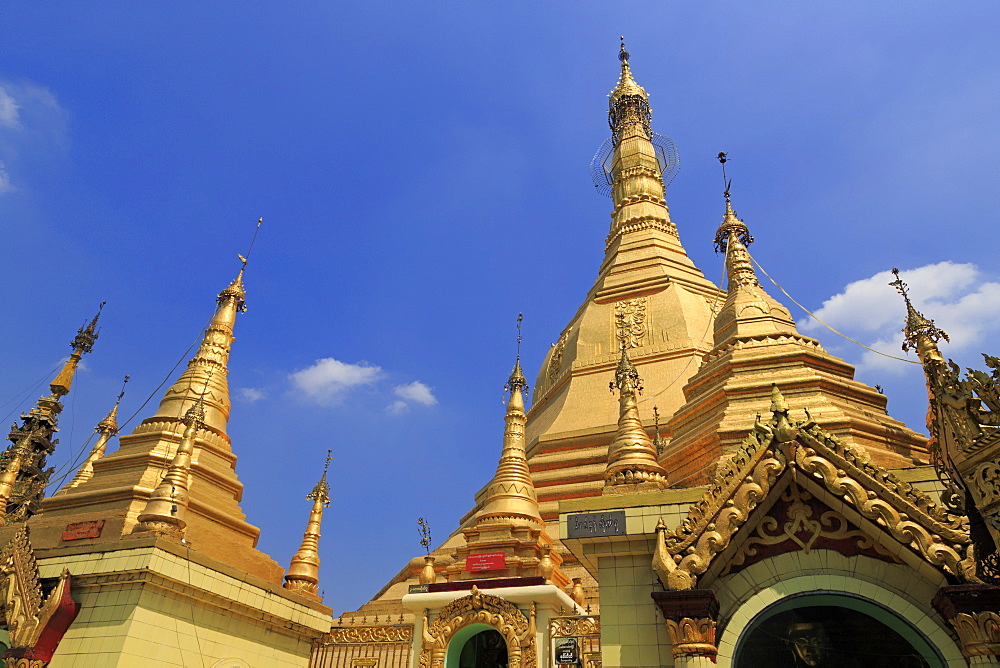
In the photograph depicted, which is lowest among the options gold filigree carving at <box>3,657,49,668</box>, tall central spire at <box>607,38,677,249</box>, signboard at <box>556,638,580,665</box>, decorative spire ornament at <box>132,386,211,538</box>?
gold filigree carving at <box>3,657,49,668</box>

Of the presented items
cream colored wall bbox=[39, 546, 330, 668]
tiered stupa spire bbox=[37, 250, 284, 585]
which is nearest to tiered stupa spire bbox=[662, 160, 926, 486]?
cream colored wall bbox=[39, 546, 330, 668]

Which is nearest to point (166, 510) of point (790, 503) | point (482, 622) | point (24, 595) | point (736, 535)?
point (24, 595)

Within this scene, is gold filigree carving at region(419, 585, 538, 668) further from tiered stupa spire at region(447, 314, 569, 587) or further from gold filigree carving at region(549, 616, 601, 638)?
tiered stupa spire at region(447, 314, 569, 587)

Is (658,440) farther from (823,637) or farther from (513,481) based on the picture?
(823,637)

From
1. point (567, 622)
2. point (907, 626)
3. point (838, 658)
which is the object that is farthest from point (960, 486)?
point (567, 622)

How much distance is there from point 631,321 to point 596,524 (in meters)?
22.7

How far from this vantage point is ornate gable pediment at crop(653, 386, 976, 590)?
26.7ft

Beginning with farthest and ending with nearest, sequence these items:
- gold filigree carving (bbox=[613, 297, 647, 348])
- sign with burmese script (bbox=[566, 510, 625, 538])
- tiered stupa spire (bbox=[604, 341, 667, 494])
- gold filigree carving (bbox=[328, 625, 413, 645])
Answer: gold filigree carving (bbox=[613, 297, 647, 348]), gold filigree carving (bbox=[328, 625, 413, 645]), tiered stupa spire (bbox=[604, 341, 667, 494]), sign with burmese script (bbox=[566, 510, 625, 538])

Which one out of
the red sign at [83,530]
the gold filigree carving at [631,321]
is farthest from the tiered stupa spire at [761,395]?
the red sign at [83,530]

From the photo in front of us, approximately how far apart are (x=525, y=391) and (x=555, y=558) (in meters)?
5.96

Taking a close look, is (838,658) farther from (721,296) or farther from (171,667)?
(721,296)

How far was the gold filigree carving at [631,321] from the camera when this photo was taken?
30578 mm

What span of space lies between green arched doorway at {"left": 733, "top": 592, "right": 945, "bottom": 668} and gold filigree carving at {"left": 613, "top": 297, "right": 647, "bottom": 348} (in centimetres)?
2161

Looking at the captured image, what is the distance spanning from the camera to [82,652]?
10758 mm
